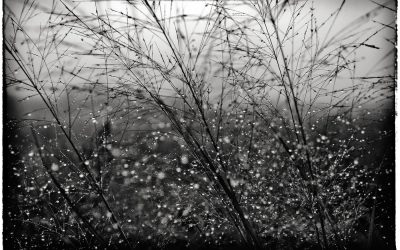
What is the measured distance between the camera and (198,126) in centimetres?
128

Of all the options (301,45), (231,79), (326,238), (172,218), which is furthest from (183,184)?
(301,45)

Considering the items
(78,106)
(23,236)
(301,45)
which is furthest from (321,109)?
(23,236)

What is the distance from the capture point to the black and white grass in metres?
1.27

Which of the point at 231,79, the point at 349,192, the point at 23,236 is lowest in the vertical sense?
the point at 349,192

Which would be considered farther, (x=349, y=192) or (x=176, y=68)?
(x=349, y=192)

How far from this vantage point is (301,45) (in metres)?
1.28

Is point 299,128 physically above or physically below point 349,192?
above

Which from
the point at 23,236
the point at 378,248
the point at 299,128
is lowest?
the point at 378,248

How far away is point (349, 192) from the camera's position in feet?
4.51

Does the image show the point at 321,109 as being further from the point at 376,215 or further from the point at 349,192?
the point at 376,215

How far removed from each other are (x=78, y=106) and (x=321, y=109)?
917 millimetres

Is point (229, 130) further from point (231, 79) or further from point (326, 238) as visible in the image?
point (326, 238)

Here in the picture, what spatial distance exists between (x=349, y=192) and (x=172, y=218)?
71 centimetres

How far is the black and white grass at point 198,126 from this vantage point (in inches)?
49.9
